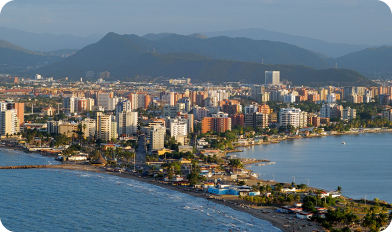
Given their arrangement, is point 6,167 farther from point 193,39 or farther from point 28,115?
point 193,39

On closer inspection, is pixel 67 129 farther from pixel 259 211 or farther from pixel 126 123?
pixel 259 211

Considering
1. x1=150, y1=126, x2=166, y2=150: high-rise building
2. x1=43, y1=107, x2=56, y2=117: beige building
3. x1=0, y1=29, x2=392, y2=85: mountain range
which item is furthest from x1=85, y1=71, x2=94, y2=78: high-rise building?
x1=150, y1=126, x2=166, y2=150: high-rise building

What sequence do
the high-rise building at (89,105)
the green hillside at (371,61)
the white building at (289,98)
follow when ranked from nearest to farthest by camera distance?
the high-rise building at (89,105), the white building at (289,98), the green hillside at (371,61)

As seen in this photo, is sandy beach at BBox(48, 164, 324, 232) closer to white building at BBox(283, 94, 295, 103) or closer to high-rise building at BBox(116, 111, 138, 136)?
high-rise building at BBox(116, 111, 138, 136)

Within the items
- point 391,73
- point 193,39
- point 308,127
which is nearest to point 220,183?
point 308,127

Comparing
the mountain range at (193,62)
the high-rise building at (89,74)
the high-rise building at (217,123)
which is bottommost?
the high-rise building at (217,123)

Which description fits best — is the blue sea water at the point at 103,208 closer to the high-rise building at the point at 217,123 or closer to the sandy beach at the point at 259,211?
the sandy beach at the point at 259,211

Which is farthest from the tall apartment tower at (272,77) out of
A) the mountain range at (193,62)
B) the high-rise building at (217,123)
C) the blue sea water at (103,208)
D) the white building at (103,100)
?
the blue sea water at (103,208)

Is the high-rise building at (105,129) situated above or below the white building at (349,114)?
below
